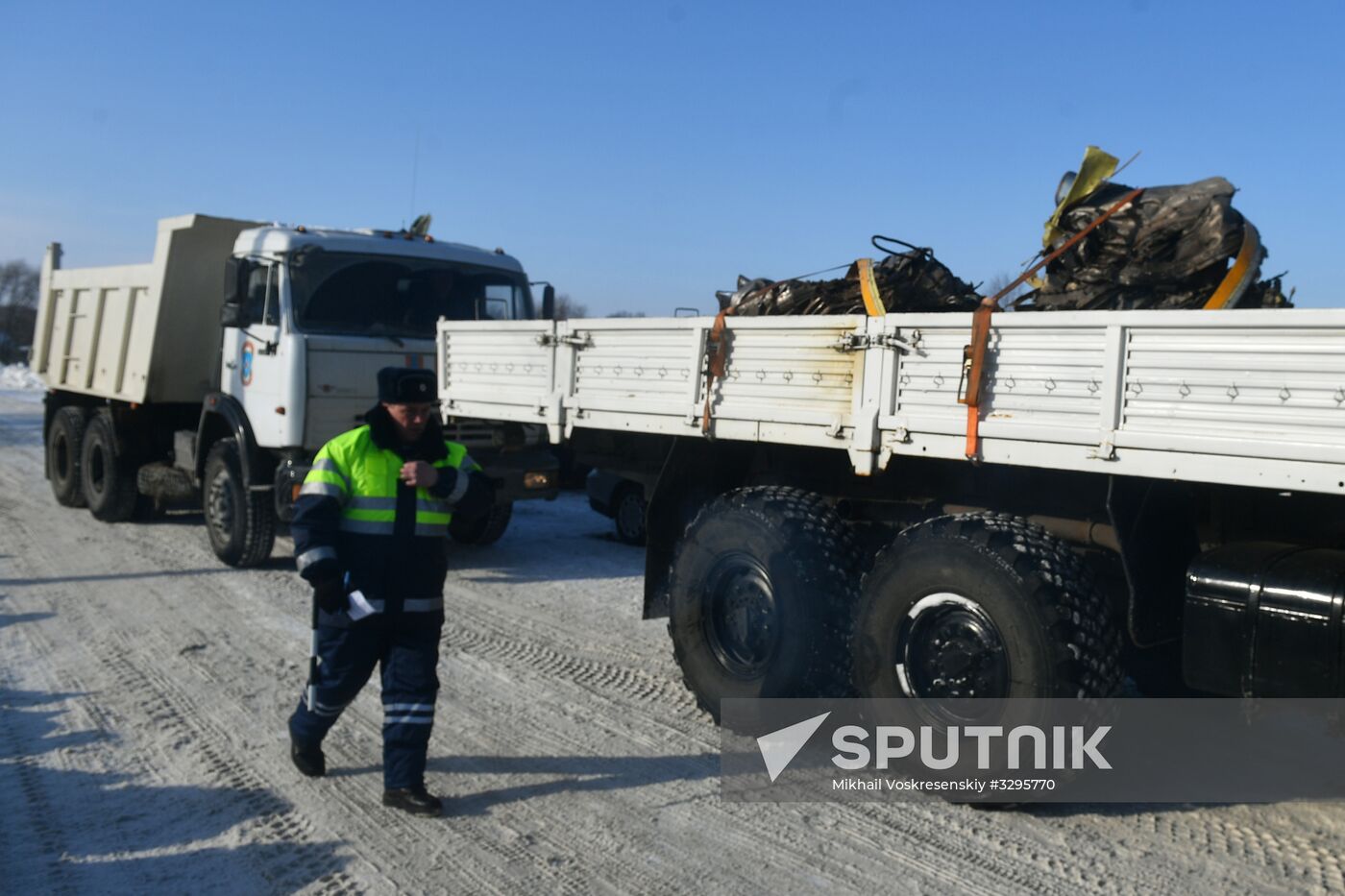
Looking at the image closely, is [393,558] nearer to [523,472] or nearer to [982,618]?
[982,618]

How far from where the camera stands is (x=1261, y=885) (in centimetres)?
372

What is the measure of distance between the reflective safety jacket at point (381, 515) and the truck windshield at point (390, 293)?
480cm

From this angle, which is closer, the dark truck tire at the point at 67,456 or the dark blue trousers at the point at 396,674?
the dark blue trousers at the point at 396,674

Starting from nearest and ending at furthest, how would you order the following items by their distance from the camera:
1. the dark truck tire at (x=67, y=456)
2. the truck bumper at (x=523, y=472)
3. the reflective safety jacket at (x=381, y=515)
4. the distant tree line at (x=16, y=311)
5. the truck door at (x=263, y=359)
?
the reflective safety jacket at (x=381, y=515) → the truck door at (x=263, y=359) → the truck bumper at (x=523, y=472) → the dark truck tire at (x=67, y=456) → the distant tree line at (x=16, y=311)

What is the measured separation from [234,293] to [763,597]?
5.73m

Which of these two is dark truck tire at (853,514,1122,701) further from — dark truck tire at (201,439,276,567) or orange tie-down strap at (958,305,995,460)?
dark truck tire at (201,439,276,567)

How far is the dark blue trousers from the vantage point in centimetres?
426

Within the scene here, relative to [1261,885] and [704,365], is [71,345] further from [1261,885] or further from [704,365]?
[1261,885]

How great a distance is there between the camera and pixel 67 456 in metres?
12.4

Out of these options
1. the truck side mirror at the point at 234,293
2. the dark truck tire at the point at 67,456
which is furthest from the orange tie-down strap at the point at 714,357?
the dark truck tire at the point at 67,456

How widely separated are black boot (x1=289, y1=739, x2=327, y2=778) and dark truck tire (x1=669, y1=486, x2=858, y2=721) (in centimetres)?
185

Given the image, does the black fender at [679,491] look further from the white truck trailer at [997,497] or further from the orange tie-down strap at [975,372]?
the orange tie-down strap at [975,372]

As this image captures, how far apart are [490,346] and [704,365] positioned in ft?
6.69

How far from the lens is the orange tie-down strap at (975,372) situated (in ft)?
13.9
